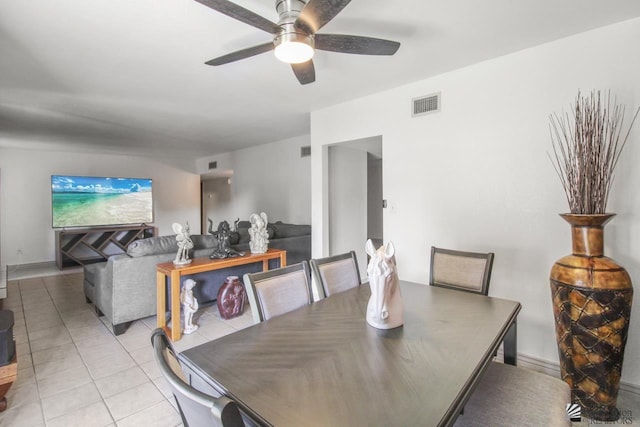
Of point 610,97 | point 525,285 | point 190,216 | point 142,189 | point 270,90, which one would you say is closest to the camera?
point 610,97

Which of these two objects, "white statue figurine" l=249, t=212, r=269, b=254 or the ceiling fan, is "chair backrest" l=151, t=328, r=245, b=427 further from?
"white statue figurine" l=249, t=212, r=269, b=254

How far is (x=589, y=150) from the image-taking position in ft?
5.82

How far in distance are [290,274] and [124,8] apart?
184cm

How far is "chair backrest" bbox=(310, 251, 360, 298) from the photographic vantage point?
185cm

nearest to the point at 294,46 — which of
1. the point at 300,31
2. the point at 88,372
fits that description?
the point at 300,31

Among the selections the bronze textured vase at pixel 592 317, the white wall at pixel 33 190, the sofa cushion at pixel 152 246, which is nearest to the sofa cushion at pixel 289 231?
the sofa cushion at pixel 152 246

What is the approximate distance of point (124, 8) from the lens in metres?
1.78

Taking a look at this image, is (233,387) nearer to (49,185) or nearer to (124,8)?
(124,8)

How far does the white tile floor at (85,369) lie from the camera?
5.85 feet

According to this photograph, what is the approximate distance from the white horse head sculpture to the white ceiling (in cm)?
149

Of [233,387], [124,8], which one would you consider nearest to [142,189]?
[124,8]

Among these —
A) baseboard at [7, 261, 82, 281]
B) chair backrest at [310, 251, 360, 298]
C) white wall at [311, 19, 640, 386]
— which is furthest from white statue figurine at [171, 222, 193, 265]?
baseboard at [7, 261, 82, 281]

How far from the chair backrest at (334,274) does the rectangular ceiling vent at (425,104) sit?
5.35 feet

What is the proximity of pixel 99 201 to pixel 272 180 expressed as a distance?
365 cm
